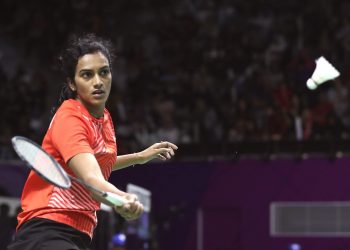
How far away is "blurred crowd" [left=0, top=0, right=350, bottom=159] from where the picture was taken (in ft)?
45.0

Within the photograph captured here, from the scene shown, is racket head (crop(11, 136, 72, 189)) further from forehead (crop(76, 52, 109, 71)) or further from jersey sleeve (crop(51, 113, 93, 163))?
forehead (crop(76, 52, 109, 71))

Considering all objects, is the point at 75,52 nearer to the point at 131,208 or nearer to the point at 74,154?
the point at 74,154

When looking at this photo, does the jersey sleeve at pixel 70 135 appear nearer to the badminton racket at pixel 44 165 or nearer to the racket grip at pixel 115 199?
the badminton racket at pixel 44 165

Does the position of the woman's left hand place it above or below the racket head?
above

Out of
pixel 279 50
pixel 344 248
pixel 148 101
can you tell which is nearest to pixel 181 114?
pixel 148 101

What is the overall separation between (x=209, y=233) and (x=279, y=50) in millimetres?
3934

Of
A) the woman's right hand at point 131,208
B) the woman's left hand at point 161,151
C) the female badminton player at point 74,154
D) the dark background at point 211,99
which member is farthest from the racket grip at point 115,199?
the dark background at point 211,99

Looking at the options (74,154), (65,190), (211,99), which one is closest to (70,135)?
(74,154)

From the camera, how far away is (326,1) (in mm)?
16484

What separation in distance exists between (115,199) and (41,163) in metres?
0.39

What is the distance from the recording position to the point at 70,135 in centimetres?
380

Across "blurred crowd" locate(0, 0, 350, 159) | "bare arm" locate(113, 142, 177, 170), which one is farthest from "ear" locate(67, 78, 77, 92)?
"blurred crowd" locate(0, 0, 350, 159)

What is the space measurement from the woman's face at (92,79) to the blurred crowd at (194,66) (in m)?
8.93

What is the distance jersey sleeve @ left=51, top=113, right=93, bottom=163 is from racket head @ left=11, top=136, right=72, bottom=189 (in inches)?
4.5
